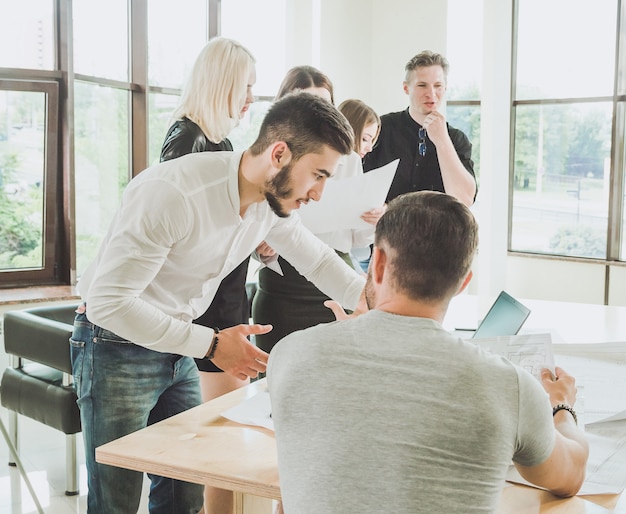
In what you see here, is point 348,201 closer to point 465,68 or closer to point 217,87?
point 217,87

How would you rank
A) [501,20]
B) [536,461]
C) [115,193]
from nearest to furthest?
1. [536,461]
2. [115,193]
3. [501,20]

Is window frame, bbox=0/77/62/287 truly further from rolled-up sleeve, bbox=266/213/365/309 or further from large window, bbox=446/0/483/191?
rolled-up sleeve, bbox=266/213/365/309

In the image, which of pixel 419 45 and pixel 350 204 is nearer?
pixel 350 204

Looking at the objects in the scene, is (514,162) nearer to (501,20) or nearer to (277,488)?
(501,20)

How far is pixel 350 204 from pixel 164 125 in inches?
151

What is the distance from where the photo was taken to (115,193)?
18.2 ft

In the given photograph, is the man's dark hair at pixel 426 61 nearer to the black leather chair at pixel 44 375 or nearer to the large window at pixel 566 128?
the black leather chair at pixel 44 375

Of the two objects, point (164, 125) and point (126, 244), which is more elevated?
point (164, 125)

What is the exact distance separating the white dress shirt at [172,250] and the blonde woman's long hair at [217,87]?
46cm

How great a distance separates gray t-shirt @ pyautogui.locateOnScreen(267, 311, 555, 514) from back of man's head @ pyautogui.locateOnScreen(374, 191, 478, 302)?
65 millimetres

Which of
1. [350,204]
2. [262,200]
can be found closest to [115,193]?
[350,204]

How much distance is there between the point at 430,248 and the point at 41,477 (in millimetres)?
2768

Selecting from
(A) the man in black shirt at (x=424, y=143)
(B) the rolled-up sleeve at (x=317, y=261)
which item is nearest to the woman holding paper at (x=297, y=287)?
(B) the rolled-up sleeve at (x=317, y=261)

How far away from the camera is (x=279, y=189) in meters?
1.72
